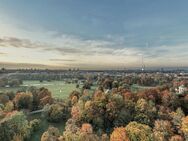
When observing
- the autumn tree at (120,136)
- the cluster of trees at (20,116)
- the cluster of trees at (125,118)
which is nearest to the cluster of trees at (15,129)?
the cluster of trees at (20,116)

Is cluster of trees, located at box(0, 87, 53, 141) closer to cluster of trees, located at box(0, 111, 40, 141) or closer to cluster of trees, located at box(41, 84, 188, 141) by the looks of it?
cluster of trees, located at box(0, 111, 40, 141)

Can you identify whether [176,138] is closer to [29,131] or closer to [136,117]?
[136,117]

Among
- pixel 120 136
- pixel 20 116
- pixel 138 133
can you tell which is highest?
pixel 20 116

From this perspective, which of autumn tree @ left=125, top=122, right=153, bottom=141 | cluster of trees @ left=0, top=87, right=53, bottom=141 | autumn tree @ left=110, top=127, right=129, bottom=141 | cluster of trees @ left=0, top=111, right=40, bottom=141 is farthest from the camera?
cluster of trees @ left=0, top=87, right=53, bottom=141

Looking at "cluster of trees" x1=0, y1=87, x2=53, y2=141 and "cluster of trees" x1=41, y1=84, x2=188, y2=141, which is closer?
"cluster of trees" x1=0, y1=87, x2=53, y2=141

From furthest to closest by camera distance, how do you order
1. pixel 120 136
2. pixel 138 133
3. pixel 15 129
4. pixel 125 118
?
pixel 125 118, pixel 15 129, pixel 120 136, pixel 138 133

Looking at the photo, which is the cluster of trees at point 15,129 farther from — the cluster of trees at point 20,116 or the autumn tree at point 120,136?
the autumn tree at point 120,136

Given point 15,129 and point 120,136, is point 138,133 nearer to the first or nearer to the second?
point 120,136

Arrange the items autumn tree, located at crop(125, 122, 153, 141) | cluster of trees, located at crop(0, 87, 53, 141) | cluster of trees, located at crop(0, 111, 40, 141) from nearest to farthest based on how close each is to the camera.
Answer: autumn tree, located at crop(125, 122, 153, 141) < cluster of trees, located at crop(0, 111, 40, 141) < cluster of trees, located at crop(0, 87, 53, 141)

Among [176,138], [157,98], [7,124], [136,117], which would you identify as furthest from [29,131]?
[157,98]

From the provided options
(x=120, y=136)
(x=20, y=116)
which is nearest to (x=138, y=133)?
(x=120, y=136)

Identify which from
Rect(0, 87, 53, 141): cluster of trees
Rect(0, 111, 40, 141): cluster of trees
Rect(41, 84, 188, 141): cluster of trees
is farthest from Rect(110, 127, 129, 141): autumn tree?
Rect(0, 87, 53, 141): cluster of trees

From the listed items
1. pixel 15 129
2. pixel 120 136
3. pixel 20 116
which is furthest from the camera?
pixel 20 116
